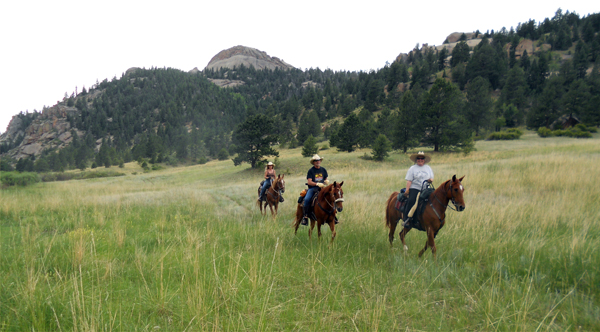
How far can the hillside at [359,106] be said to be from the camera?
5231 cm

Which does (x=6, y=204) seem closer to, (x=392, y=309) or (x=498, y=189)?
(x=392, y=309)

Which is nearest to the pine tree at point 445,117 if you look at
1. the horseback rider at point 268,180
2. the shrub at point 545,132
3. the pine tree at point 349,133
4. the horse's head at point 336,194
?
the pine tree at point 349,133

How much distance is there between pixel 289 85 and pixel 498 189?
182327 mm

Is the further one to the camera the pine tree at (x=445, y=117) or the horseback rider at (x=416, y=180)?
the pine tree at (x=445, y=117)

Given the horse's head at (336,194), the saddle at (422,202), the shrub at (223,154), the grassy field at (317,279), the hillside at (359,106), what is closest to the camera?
the grassy field at (317,279)

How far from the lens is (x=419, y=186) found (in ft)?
20.4

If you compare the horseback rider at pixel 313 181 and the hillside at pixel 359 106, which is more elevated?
the hillside at pixel 359 106

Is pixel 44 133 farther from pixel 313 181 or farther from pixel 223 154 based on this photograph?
pixel 313 181

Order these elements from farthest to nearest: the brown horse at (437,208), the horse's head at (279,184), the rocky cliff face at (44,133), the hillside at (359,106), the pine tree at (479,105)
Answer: the rocky cliff face at (44,133)
the pine tree at (479,105)
the hillside at (359,106)
the horse's head at (279,184)
the brown horse at (437,208)

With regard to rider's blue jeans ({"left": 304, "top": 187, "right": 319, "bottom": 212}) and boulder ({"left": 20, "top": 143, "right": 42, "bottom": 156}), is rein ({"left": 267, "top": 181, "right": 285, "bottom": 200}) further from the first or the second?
boulder ({"left": 20, "top": 143, "right": 42, "bottom": 156})

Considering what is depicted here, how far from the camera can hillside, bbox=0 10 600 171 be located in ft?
172

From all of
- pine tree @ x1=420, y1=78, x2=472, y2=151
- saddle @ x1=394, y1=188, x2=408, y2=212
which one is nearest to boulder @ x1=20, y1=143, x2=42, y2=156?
pine tree @ x1=420, y1=78, x2=472, y2=151

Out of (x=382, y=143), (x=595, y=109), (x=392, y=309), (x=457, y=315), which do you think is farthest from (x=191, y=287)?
(x=595, y=109)

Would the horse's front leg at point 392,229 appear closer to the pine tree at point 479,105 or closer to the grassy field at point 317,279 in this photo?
the grassy field at point 317,279
